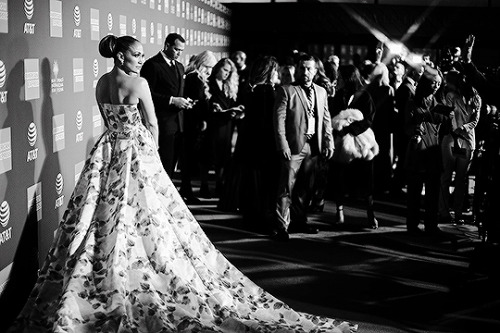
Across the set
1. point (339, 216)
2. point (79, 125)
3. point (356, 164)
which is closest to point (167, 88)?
point (79, 125)

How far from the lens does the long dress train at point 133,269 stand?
4715mm

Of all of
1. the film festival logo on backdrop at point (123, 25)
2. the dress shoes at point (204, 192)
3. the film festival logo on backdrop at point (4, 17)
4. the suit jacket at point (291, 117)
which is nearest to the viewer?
the film festival logo on backdrop at point (4, 17)

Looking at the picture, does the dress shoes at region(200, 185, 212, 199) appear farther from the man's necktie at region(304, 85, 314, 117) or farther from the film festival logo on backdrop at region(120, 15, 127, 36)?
Answer: the man's necktie at region(304, 85, 314, 117)

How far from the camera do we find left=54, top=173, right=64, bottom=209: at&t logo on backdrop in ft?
19.1

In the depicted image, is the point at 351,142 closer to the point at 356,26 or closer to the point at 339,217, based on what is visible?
the point at 339,217

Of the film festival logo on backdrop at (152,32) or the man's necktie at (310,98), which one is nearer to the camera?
the man's necktie at (310,98)

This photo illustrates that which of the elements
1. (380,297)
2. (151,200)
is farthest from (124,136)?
(380,297)

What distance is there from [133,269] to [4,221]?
867mm

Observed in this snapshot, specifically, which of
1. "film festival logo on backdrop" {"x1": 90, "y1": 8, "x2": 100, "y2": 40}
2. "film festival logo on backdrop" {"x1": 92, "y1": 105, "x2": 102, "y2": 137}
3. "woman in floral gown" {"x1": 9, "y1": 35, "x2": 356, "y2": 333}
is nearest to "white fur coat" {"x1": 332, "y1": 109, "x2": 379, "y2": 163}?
"film festival logo on backdrop" {"x1": 92, "y1": 105, "x2": 102, "y2": 137}

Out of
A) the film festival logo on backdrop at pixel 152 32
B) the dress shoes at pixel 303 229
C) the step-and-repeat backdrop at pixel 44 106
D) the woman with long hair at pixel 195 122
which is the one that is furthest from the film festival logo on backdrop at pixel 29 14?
the woman with long hair at pixel 195 122

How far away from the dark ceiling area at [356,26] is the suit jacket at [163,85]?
11243 mm

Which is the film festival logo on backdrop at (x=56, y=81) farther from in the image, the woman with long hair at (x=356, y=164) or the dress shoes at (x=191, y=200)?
the dress shoes at (x=191, y=200)

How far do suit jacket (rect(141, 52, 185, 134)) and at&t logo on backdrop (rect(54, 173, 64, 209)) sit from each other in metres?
2.43

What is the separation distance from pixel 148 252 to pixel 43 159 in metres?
1.07
